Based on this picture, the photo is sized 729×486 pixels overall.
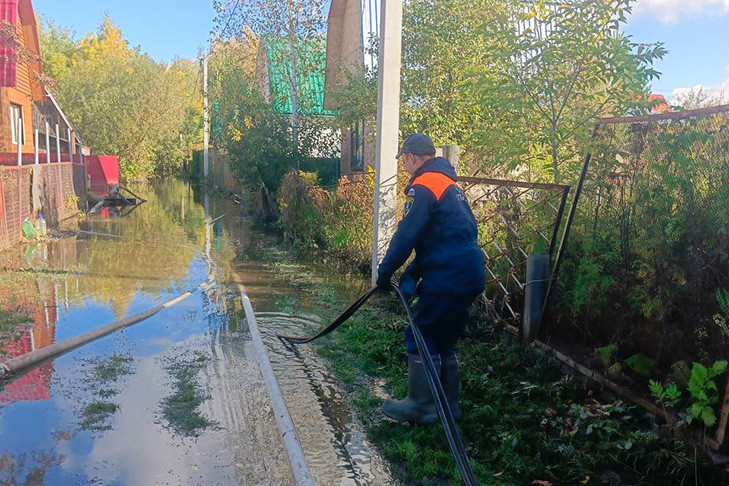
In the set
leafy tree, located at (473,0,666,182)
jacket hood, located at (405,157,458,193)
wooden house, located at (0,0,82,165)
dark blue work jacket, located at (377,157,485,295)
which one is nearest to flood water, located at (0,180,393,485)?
dark blue work jacket, located at (377,157,485,295)

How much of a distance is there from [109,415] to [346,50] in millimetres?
17854

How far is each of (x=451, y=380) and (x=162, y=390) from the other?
246cm

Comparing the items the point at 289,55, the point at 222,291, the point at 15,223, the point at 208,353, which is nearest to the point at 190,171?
the point at 289,55

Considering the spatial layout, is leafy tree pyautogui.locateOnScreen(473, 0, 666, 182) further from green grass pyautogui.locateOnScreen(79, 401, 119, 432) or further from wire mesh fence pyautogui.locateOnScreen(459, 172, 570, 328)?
green grass pyautogui.locateOnScreen(79, 401, 119, 432)

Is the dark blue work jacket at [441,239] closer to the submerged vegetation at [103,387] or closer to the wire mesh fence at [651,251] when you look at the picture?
the wire mesh fence at [651,251]

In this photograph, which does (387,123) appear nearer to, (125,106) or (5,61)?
(5,61)

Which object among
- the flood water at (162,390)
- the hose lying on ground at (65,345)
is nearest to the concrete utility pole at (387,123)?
the flood water at (162,390)

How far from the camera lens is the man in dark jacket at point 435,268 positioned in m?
4.21

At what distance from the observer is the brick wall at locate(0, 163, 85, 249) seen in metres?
11.5

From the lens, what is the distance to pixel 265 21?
2003 centimetres

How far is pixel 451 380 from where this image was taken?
446cm

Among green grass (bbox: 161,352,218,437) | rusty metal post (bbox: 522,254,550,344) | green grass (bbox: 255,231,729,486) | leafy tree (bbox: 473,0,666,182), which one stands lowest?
green grass (bbox: 161,352,218,437)

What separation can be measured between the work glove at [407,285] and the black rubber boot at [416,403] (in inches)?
17.7

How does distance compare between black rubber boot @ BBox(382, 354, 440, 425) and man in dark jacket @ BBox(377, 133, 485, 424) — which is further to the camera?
black rubber boot @ BBox(382, 354, 440, 425)
